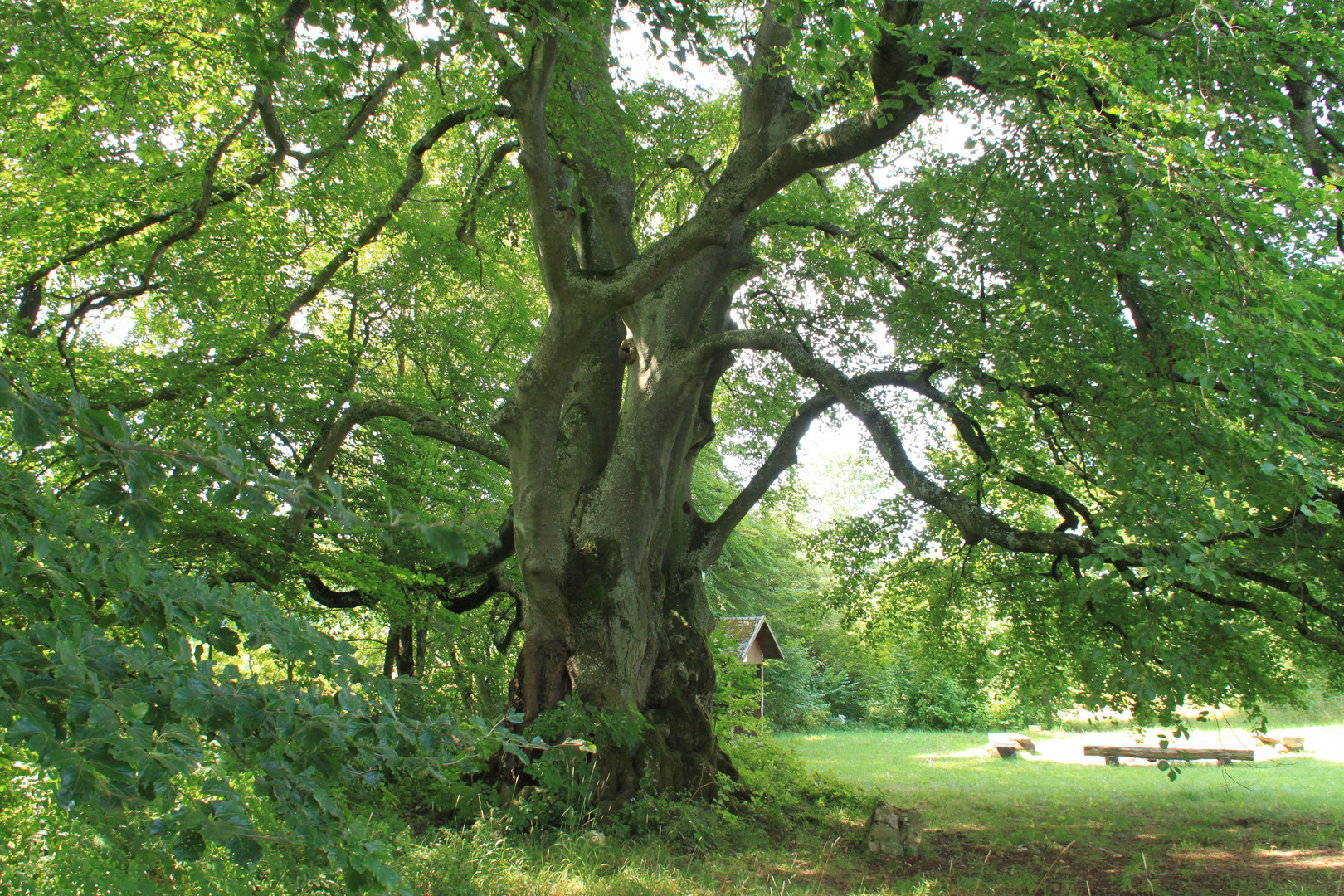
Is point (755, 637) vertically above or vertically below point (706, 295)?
below

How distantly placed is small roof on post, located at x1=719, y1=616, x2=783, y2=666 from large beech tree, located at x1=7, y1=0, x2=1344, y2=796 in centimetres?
1110

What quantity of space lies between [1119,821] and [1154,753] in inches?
283

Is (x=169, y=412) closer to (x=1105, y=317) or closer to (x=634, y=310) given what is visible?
(x=634, y=310)

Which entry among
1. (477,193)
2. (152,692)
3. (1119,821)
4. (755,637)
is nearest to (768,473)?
(477,193)

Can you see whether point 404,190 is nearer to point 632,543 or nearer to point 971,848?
point 632,543

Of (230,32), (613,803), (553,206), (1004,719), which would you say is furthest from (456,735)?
(1004,719)

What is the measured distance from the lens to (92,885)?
3021mm

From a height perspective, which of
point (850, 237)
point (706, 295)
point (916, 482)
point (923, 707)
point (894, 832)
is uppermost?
point (850, 237)

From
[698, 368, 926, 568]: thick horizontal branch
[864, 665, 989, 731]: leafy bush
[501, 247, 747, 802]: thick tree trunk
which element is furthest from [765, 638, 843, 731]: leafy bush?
[501, 247, 747, 802]: thick tree trunk

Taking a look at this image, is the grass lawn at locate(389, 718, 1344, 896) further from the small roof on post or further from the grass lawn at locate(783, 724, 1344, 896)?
the small roof on post

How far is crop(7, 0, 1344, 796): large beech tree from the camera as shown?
451 cm

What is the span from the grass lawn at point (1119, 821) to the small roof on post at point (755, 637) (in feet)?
13.7

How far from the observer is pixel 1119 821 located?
9789 mm

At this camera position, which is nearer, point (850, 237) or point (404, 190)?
point (404, 190)
